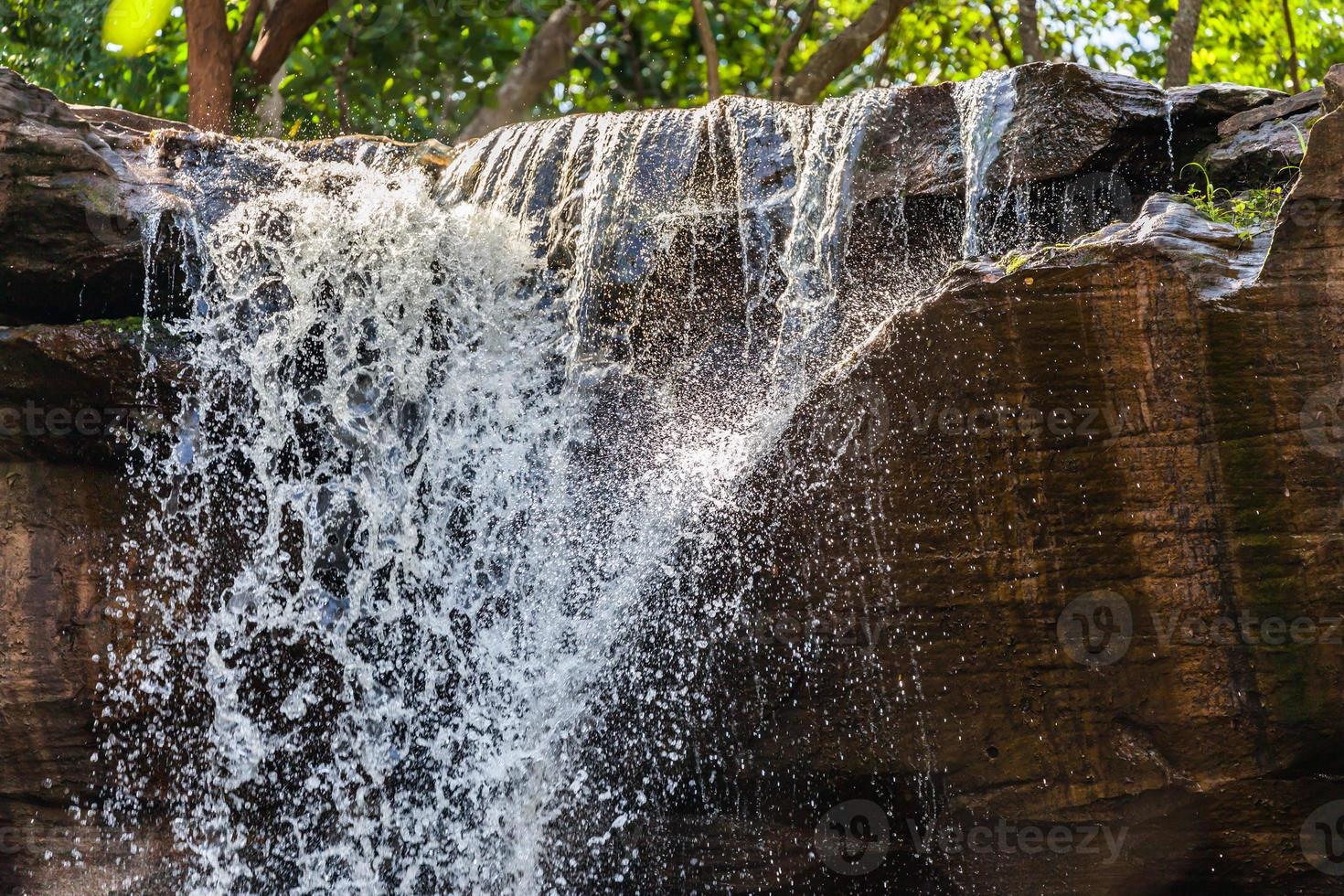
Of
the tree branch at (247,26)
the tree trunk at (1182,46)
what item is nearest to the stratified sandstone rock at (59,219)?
the tree branch at (247,26)

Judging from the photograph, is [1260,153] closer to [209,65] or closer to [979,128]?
[979,128]

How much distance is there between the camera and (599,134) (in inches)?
232

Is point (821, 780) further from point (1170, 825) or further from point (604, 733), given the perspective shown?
point (1170, 825)

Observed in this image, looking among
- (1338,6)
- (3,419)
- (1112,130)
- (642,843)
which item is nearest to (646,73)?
(1338,6)

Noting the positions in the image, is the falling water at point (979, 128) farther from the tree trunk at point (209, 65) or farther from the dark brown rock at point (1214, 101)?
the tree trunk at point (209, 65)

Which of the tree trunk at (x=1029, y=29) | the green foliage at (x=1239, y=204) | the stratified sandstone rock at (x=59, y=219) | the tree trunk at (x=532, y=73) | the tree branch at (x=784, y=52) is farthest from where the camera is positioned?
the tree branch at (x=784, y=52)

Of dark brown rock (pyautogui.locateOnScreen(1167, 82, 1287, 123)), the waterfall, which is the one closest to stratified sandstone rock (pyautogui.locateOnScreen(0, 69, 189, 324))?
the waterfall

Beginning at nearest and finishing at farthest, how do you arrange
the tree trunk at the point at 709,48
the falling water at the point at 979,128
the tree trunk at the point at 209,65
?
the falling water at the point at 979,128 < the tree trunk at the point at 209,65 < the tree trunk at the point at 709,48

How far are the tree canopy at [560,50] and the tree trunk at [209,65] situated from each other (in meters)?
0.07

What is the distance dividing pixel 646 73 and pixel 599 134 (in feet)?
23.8

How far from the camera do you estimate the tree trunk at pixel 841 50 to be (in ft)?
34.5

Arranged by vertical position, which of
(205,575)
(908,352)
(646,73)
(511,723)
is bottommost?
(511,723)

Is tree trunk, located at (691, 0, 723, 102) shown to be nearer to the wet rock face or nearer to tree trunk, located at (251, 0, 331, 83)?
tree trunk, located at (251, 0, 331, 83)

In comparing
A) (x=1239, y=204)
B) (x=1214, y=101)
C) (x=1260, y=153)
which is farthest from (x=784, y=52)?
(x=1239, y=204)
